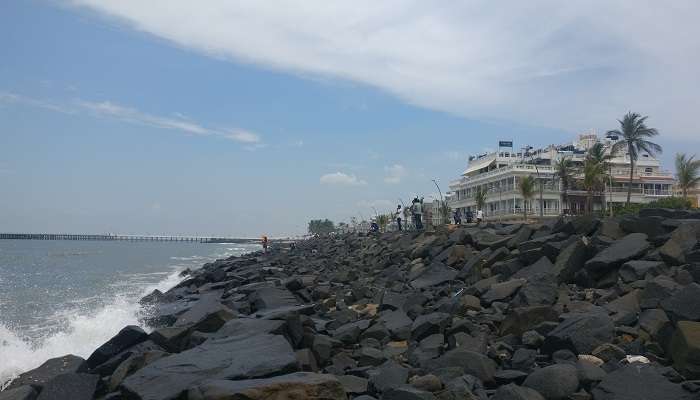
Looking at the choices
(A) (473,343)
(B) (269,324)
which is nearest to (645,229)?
(A) (473,343)

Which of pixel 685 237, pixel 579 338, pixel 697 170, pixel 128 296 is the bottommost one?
pixel 128 296

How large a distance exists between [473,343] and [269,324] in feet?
8.63

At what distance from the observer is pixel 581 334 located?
6379mm

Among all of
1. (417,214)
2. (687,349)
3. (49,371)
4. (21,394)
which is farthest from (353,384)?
(417,214)

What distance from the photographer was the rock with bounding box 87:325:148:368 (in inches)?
323

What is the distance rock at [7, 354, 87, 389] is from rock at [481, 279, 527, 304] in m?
6.36

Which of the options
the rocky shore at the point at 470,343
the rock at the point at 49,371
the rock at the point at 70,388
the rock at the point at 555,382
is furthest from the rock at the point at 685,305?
the rock at the point at 49,371

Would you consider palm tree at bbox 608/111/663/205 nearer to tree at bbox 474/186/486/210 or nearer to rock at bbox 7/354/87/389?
tree at bbox 474/186/486/210

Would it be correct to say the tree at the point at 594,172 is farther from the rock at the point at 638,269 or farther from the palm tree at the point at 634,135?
the rock at the point at 638,269

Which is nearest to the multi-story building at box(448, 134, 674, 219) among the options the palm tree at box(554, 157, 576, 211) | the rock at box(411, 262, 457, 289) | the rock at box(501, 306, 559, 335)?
the palm tree at box(554, 157, 576, 211)

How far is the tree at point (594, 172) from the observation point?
49.5m

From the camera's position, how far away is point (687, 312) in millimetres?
5973

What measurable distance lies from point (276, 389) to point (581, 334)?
3.63 meters

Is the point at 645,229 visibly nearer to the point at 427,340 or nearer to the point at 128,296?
the point at 427,340
